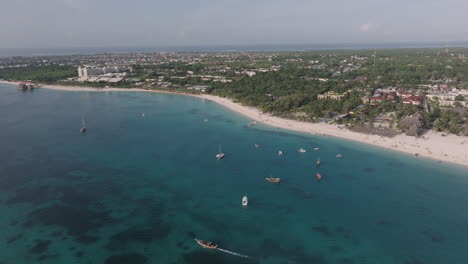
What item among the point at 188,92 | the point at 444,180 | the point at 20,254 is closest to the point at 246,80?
the point at 188,92

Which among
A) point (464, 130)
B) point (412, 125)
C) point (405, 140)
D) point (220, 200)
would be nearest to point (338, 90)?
point (412, 125)

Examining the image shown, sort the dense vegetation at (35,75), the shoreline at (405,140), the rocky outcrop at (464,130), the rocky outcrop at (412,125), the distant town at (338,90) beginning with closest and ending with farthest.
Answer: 1. the shoreline at (405,140)
2. the rocky outcrop at (464,130)
3. the rocky outcrop at (412,125)
4. the distant town at (338,90)
5. the dense vegetation at (35,75)

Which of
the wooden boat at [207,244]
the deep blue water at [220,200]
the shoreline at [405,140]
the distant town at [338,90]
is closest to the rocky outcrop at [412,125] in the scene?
the distant town at [338,90]

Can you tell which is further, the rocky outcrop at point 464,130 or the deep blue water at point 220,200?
the rocky outcrop at point 464,130

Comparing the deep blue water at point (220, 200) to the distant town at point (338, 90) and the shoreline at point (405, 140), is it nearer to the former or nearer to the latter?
the shoreline at point (405, 140)

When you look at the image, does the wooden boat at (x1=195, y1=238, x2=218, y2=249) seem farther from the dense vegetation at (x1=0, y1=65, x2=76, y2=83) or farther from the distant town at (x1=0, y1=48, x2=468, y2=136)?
the dense vegetation at (x1=0, y1=65, x2=76, y2=83)

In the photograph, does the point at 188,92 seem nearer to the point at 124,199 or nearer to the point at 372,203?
the point at 124,199

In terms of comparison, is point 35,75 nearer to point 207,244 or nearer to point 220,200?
point 220,200
